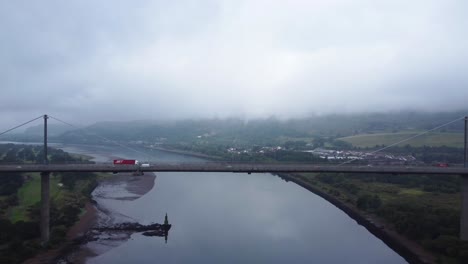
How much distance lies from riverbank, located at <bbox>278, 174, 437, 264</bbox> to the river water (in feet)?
1.51

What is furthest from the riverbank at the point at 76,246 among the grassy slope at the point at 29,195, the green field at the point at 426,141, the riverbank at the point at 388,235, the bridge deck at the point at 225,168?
the green field at the point at 426,141

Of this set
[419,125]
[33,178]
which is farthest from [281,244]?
[419,125]

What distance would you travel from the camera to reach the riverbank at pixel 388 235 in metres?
20.3

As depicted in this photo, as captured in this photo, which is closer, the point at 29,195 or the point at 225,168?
the point at 225,168

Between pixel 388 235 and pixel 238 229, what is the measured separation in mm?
8986

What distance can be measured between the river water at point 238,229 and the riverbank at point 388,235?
46cm

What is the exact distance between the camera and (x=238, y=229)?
83.1ft

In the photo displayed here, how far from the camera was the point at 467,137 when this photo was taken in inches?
880

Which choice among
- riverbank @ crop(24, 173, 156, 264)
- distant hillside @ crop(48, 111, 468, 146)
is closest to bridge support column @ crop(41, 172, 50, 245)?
riverbank @ crop(24, 173, 156, 264)

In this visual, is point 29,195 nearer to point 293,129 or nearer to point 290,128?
point 293,129

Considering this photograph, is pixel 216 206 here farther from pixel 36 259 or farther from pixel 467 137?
pixel 467 137

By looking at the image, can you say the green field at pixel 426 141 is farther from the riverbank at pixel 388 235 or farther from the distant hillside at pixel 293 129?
the riverbank at pixel 388 235

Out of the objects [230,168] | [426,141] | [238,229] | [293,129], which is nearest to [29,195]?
[238,229]

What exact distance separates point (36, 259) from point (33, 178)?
21.5 metres
